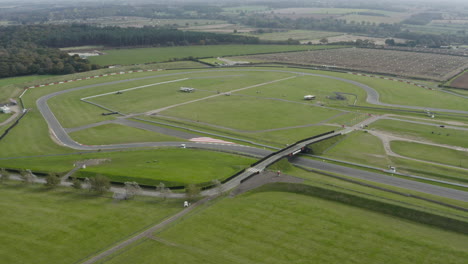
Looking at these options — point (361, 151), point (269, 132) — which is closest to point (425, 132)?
point (361, 151)

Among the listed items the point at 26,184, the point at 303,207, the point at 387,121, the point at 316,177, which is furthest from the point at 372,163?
the point at 26,184

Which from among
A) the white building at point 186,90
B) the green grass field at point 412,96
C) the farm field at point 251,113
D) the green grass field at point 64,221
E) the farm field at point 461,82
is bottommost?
the green grass field at point 64,221

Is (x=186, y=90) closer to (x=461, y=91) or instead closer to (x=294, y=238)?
(x=294, y=238)

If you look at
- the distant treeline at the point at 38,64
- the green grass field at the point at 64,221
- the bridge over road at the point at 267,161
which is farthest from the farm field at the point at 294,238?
the distant treeline at the point at 38,64

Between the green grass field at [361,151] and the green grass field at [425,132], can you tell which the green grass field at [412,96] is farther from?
the green grass field at [361,151]

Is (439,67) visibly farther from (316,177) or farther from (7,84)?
(7,84)

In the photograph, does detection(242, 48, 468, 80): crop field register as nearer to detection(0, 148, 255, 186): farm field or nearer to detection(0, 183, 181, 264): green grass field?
detection(0, 148, 255, 186): farm field
